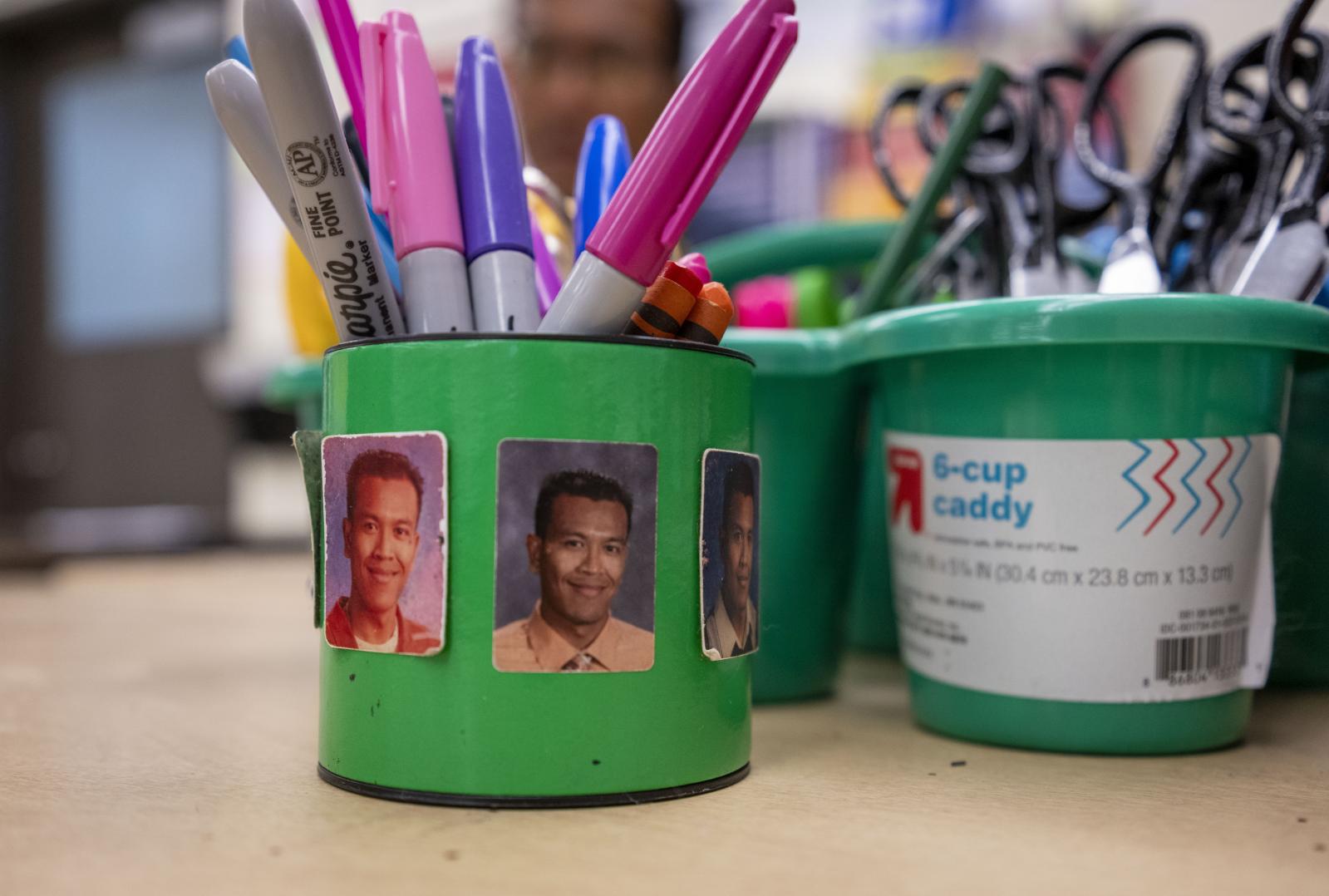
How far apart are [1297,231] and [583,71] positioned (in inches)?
22.5

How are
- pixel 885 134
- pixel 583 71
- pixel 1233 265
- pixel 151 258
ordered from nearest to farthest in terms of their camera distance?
pixel 1233 265 < pixel 885 134 < pixel 583 71 < pixel 151 258

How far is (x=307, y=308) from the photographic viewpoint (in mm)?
443

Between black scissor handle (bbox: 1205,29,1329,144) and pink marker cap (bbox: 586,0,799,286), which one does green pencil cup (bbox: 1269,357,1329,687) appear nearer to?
black scissor handle (bbox: 1205,29,1329,144)

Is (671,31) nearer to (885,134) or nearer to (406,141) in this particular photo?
(885,134)

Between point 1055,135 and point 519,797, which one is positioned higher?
point 1055,135

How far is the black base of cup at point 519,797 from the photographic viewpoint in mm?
229

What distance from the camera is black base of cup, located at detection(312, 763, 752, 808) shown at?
0.75 feet

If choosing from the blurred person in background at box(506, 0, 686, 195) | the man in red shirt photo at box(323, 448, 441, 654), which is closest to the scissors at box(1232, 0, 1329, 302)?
the man in red shirt photo at box(323, 448, 441, 654)

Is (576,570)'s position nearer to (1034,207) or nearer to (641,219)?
(641,219)

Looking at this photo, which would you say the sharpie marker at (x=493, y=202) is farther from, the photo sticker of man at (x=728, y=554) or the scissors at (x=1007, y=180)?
the scissors at (x=1007, y=180)

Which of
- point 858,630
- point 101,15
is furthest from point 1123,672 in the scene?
point 101,15

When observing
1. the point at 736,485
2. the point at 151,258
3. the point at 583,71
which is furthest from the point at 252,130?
the point at 151,258

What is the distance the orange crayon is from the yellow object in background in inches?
8.3

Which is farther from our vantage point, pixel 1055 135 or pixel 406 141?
pixel 1055 135
